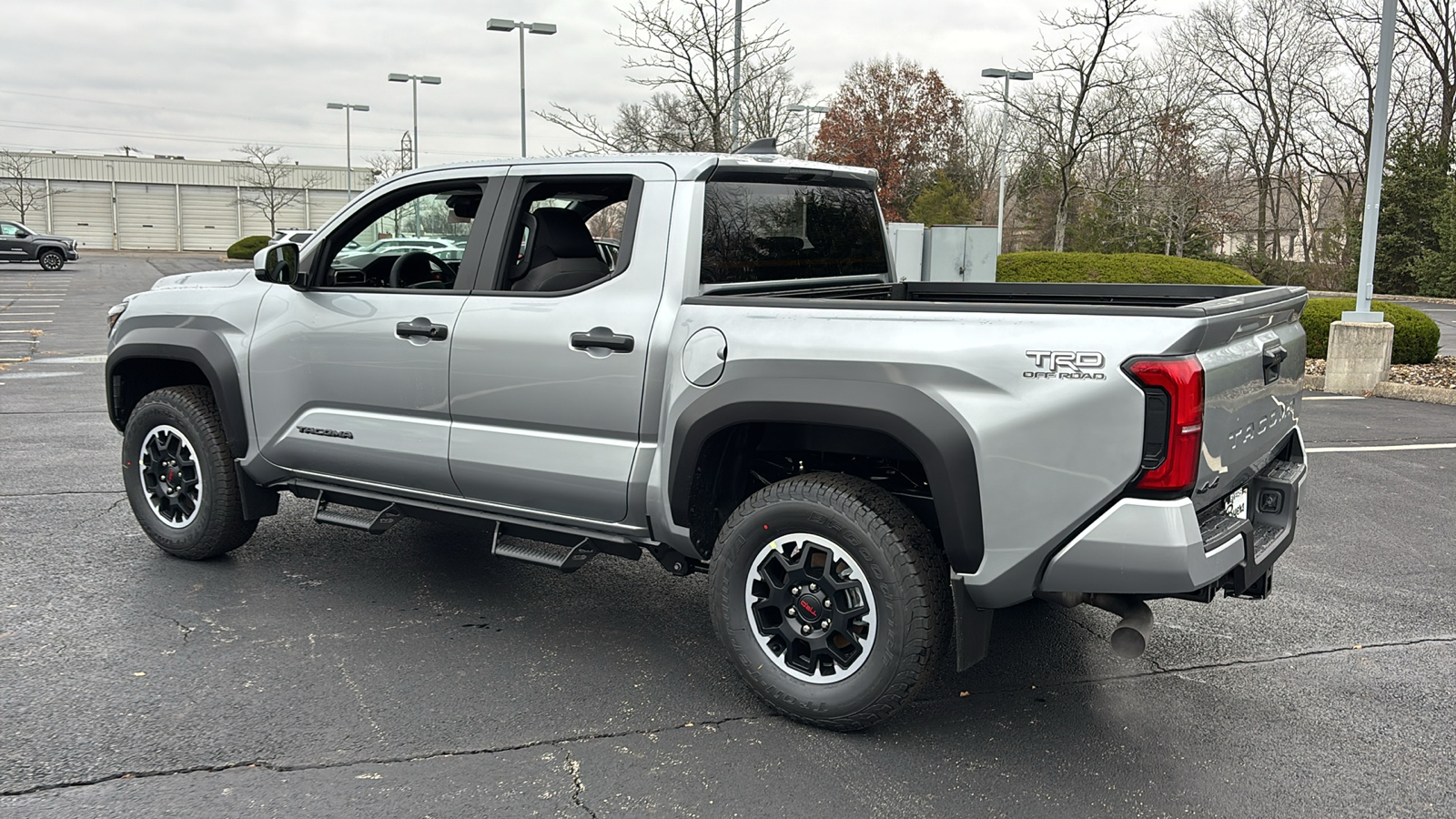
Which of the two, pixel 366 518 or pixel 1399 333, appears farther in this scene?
pixel 1399 333

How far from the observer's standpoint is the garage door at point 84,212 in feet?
236

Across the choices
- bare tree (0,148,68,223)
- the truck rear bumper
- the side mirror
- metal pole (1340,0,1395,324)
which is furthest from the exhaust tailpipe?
bare tree (0,148,68,223)

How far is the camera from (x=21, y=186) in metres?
67.7

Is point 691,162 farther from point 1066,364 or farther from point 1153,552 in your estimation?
point 1153,552

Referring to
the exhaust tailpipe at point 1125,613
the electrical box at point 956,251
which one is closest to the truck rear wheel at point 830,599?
the exhaust tailpipe at point 1125,613

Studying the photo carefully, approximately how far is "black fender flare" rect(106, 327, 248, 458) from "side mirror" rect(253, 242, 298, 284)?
488mm

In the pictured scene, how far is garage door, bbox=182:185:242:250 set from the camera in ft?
248

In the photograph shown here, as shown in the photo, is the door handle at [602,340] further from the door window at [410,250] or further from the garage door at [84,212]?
the garage door at [84,212]

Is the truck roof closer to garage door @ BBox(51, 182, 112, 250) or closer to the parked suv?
the parked suv

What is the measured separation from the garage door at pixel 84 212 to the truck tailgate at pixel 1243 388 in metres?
80.6

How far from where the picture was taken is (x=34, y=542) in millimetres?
5844

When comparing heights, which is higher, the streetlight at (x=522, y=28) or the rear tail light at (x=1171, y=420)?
the streetlight at (x=522, y=28)

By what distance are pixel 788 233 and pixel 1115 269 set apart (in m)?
18.2

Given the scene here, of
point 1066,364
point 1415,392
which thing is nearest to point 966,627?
point 1066,364
